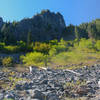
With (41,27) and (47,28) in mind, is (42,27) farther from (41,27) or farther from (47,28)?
(47,28)

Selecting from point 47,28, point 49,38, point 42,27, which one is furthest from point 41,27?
point 49,38

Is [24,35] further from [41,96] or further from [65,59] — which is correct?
[41,96]

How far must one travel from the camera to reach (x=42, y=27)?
82.4 metres

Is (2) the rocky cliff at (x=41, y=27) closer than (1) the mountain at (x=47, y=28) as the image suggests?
No

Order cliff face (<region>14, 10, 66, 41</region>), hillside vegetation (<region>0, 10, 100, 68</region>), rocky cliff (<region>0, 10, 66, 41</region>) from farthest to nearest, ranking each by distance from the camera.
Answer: cliff face (<region>14, 10, 66, 41</region>)
rocky cliff (<region>0, 10, 66, 41</region>)
hillside vegetation (<region>0, 10, 100, 68</region>)

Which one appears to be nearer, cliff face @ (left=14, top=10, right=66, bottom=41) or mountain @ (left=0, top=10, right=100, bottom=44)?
mountain @ (left=0, top=10, right=100, bottom=44)

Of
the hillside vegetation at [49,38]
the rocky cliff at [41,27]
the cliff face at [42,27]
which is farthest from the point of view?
the cliff face at [42,27]

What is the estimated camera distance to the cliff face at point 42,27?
73.4m

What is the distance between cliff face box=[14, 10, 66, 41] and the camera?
73.4 metres

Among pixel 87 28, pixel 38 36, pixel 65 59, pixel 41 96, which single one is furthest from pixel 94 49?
pixel 41 96

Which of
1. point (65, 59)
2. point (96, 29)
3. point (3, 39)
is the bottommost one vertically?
point (65, 59)

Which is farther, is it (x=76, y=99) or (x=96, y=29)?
Result: (x=96, y=29)

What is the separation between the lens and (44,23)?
278 feet

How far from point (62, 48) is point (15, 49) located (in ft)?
56.6
